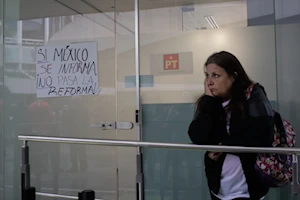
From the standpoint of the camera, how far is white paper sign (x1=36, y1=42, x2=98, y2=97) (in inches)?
146

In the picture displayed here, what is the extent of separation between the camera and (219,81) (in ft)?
6.44

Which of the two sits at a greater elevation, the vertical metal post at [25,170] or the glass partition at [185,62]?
the glass partition at [185,62]

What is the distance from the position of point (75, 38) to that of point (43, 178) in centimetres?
161

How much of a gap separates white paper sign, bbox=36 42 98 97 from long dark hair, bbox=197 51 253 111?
1.95m

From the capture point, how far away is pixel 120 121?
3.57 metres

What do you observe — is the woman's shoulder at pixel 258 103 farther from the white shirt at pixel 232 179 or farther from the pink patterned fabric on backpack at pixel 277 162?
the white shirt at pixel 232 179

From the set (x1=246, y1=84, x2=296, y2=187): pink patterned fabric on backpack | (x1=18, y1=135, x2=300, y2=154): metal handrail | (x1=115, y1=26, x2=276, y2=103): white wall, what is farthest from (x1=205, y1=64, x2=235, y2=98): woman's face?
(x1=115, y1=26, x2=276, y2=103): white wall

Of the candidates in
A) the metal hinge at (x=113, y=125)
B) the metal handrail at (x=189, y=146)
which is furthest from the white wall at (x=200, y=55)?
the metal handrail at (x=189, y=146)

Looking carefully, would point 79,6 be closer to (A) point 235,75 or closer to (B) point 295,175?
(A) point 235,75

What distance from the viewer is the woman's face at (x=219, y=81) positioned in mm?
1961

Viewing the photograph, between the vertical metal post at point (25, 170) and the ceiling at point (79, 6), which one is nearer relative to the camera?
the vertical metal post at point (25, 170)

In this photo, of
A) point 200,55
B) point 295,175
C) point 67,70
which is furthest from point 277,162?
point 67,70

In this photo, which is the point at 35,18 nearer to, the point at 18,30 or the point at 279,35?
the point at 18,30

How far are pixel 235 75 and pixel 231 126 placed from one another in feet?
0.96
